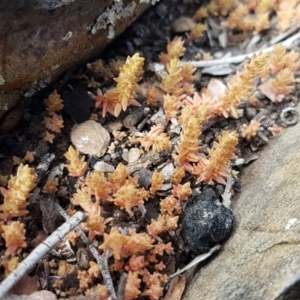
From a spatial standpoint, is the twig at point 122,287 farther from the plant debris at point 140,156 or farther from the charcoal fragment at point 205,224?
the charcoal fragment at point 205,224

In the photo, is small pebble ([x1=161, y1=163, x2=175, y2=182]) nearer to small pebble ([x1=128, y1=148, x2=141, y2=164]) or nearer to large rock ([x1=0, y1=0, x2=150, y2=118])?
small pebble ([x1=128, y1=148, x2=141, y2=164])

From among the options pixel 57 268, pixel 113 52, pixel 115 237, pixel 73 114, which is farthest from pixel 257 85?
pixel 57 268

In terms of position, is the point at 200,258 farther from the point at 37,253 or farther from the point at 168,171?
the point at 37,253

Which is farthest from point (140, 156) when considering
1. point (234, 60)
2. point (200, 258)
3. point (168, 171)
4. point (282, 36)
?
point (282, 36)

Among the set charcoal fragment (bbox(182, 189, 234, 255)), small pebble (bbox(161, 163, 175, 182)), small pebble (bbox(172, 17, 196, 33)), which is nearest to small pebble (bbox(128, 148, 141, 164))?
small pebble (bbox(161, 163, 175, 182))

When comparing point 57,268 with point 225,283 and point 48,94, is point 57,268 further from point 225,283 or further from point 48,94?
point 48,94

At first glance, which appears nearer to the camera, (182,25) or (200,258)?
(200,258)
